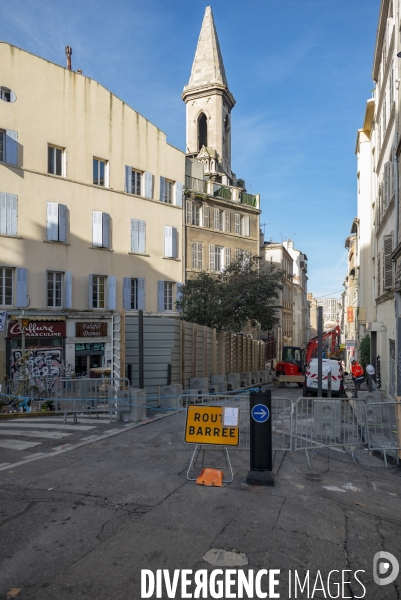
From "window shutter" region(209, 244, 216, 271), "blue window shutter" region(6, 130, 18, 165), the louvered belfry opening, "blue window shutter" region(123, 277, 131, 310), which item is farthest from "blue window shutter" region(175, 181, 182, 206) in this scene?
the louvered belfry opening

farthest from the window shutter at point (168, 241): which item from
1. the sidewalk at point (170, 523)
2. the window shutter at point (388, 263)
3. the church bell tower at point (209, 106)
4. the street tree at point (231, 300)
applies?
the sidewalk at point (170, 523)

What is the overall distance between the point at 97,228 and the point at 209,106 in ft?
100

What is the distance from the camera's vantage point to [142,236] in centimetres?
2978

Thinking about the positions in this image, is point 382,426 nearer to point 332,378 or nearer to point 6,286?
point 332,378

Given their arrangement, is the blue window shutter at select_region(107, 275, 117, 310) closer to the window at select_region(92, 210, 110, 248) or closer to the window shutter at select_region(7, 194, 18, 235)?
the window at select_region(92, 210, 110, 248)

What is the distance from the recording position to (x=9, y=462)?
9.20 m

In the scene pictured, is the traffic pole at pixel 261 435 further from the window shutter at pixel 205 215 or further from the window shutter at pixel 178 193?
the window shutter at pixel 205 215

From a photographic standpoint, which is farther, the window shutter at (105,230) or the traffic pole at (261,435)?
the window shutter at (105,230)

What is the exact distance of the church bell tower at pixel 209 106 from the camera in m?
51.8

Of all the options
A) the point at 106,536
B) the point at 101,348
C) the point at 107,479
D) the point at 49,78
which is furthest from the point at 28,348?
the point at 106,536

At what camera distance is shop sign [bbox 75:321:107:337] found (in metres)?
26.1

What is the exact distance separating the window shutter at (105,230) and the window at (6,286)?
5.55 meters

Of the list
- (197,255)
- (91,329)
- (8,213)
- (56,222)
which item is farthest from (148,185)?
(91,329)

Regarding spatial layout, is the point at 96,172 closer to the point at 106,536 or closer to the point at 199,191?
the point at 199,191
